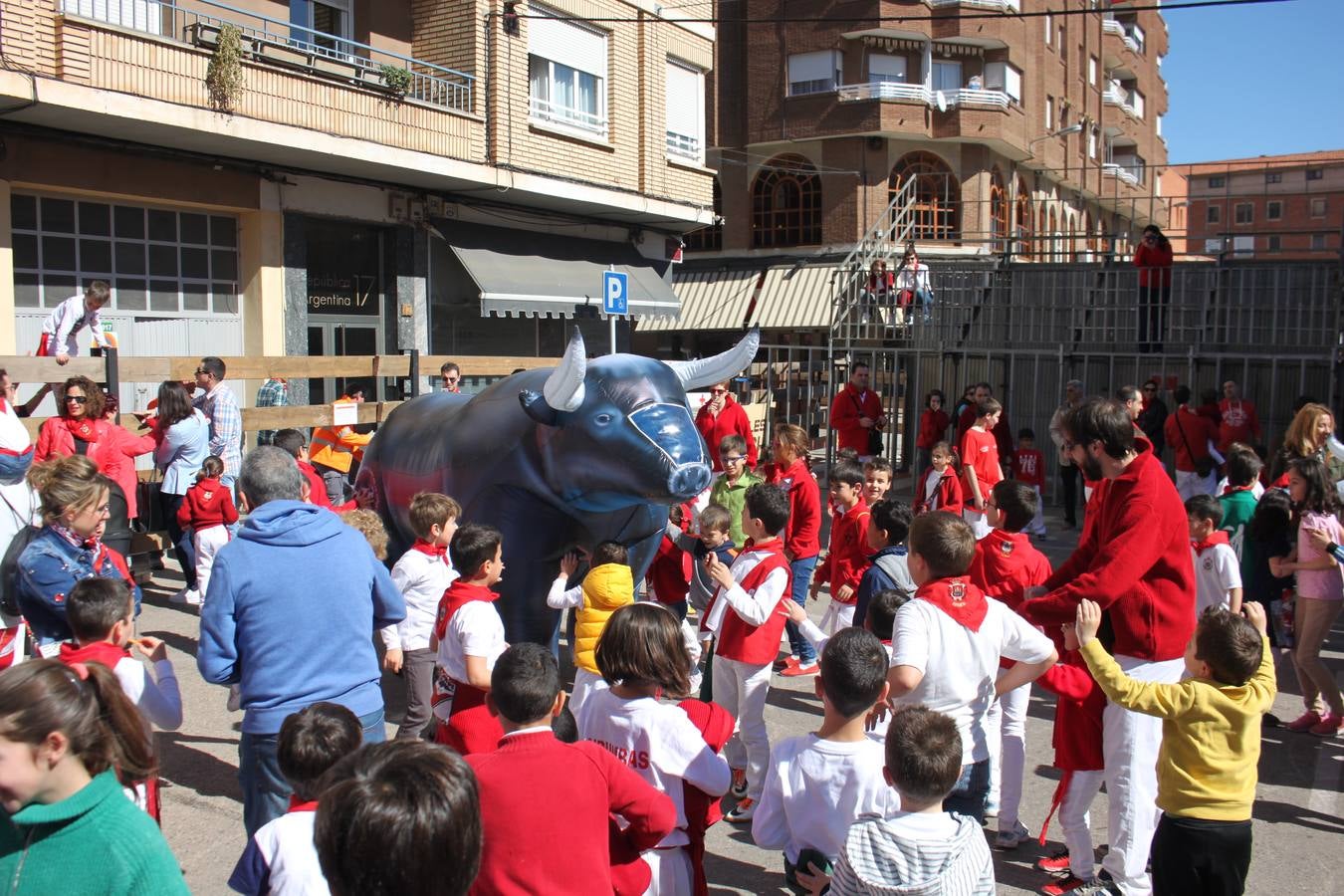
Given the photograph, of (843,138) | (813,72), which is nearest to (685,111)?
(843,138)

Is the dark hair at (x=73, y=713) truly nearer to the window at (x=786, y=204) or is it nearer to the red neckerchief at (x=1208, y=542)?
the red neckerchief at (x=1208, y=542)

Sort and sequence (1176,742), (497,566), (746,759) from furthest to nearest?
1. (746,759)
2. (497,566)
3. (1176,742)

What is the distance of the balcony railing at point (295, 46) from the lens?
464 inches

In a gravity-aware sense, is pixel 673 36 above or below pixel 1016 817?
above

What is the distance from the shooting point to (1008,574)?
16.2 ft

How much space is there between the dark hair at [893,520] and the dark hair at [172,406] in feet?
18.3

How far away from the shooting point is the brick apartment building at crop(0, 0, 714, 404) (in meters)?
11.3

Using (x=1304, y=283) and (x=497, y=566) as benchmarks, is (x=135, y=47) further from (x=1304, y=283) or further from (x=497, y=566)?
(x=1304, y=283)

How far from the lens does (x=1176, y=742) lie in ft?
11.0

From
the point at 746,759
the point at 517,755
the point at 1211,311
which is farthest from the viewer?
the point at 1211,311

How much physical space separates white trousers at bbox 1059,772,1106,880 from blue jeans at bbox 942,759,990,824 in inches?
12.8

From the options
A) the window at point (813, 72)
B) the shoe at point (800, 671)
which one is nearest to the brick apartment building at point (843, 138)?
the window at point (813, 72)

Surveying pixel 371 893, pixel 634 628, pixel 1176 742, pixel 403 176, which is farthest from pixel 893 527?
pixel 403 176

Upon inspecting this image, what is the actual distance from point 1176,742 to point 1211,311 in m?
14.6
